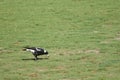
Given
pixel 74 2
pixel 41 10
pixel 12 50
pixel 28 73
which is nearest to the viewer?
pixel 28 73

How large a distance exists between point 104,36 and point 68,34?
2.39 meters

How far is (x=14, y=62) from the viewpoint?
22.1m

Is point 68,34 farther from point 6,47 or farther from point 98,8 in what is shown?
point 98,8

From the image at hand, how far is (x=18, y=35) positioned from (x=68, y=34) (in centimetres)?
316

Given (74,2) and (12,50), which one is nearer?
(12,50)

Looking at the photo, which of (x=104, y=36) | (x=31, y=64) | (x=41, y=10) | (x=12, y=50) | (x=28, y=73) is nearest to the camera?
(x=28, y=73)

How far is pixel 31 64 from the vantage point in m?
21.3

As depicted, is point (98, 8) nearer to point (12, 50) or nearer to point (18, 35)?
point (18, 35)

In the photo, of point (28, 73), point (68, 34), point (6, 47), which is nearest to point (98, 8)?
point (68, 34)

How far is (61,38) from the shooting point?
1103 inches

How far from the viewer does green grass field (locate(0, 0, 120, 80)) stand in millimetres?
19859

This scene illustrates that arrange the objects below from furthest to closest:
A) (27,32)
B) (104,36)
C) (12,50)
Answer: (27,32), (104,36), (12,50)

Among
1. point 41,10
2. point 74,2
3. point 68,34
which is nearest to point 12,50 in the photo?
point 68,34

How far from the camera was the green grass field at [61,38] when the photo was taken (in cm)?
1986
